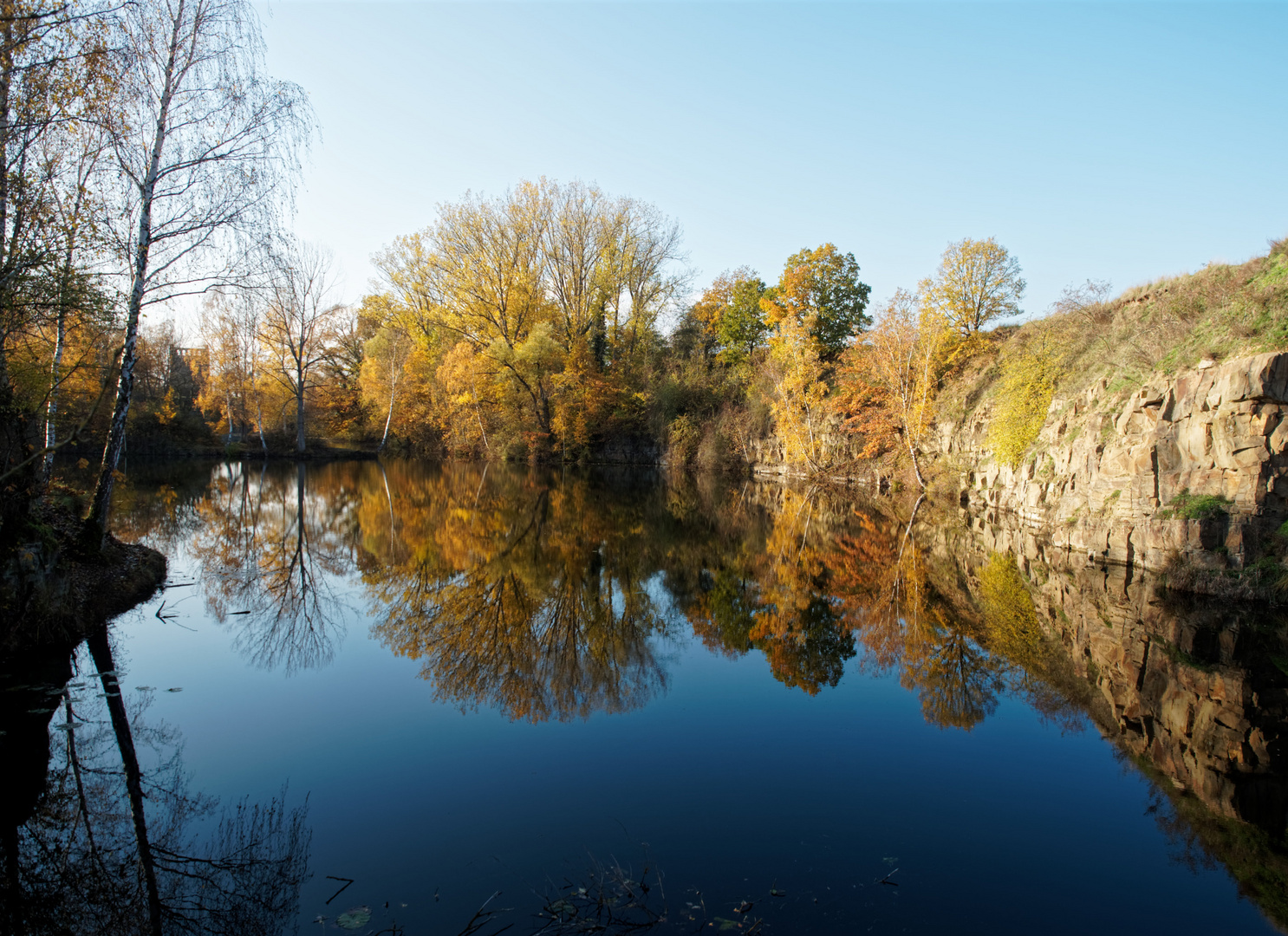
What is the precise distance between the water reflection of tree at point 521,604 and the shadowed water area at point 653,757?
0.29 ft

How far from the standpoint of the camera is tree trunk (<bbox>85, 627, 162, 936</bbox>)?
3948mm

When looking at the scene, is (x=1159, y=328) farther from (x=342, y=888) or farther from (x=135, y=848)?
(x=135, y=848)

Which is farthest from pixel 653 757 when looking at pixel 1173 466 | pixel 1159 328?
pixel 1159 328

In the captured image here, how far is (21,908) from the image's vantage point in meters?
3.77

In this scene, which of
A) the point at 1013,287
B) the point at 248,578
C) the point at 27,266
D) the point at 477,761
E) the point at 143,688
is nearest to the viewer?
the point at 477,761

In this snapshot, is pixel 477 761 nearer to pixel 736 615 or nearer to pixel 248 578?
pixel 736 615

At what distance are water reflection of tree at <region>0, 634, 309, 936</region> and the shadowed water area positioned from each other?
0.02m

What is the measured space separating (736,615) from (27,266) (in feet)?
32.2

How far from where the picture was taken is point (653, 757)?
19.7 ft

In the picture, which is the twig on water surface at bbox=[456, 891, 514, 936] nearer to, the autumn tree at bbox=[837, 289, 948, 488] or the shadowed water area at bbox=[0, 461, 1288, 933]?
the shadowed water area at bbox=[0, 461, 1288, 933]

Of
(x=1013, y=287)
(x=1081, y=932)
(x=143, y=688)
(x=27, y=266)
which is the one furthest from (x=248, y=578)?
(x=1013, y=287)

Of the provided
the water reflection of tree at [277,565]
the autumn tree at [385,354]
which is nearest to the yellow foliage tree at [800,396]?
the water reflection of tree at [277,565]

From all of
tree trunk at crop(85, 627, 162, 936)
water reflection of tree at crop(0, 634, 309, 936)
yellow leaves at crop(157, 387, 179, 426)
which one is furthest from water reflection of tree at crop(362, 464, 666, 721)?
yellow leaves at crop(157, 387, 179, 426)

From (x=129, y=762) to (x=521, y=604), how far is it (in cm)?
565
